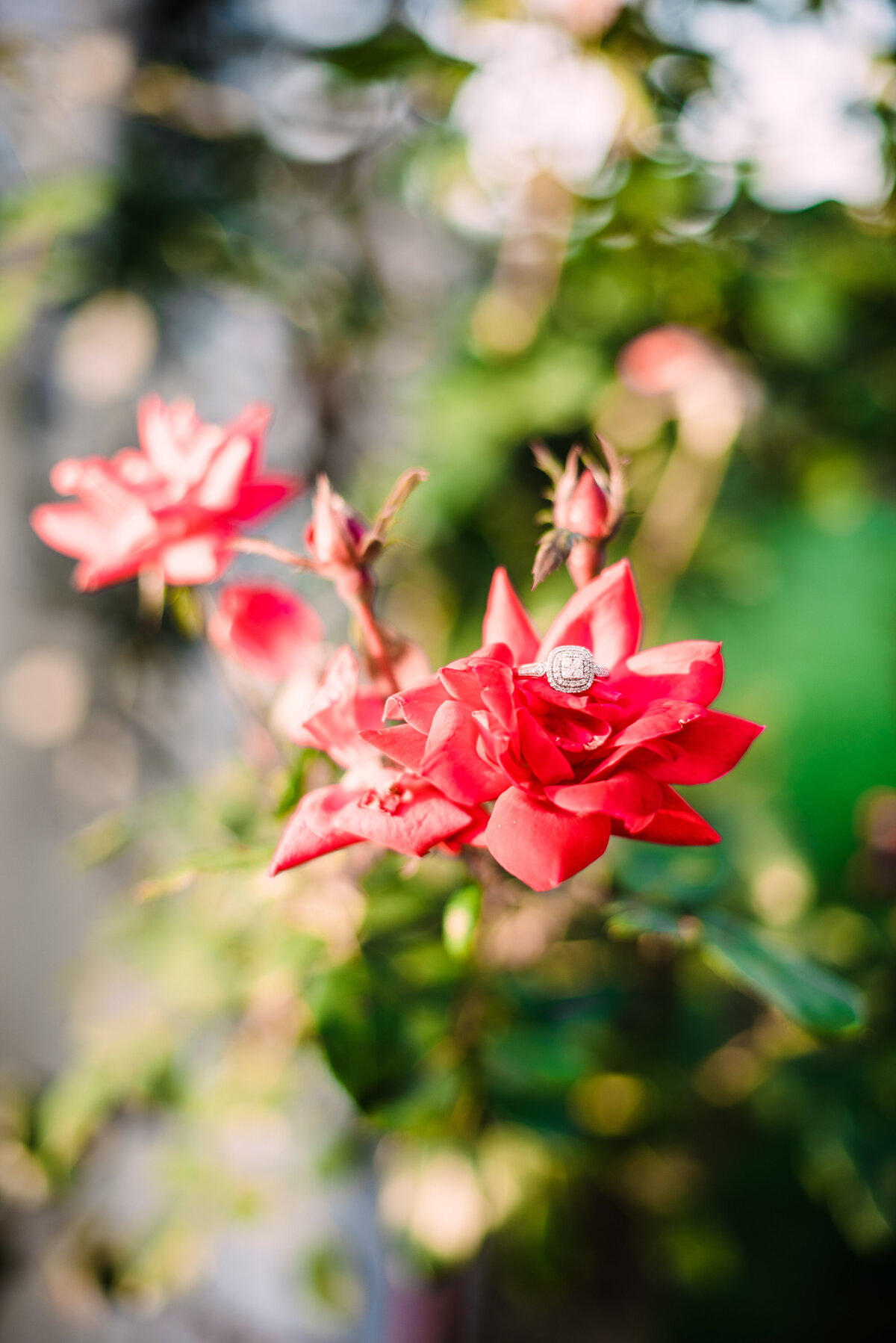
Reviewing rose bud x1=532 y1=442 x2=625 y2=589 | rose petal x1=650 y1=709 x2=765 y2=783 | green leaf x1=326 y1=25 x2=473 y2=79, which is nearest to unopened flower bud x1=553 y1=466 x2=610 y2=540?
rose bud x1=532 y1=442 x2=625 y2=589

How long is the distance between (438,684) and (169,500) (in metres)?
0.19

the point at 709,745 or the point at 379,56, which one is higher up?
the point at 379,56

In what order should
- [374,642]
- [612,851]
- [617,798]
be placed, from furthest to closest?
[612,851], [374,642], [617,798]

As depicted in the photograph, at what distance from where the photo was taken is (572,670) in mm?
265

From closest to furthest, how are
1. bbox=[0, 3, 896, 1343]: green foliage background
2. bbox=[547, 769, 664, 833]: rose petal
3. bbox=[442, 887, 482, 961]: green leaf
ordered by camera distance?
bbox=[547, 769, 664, 833]: rose petal < bbox=[442, 887, 482, 961]: green leaf < bbox=[0, 3, 896, 1343]: green foliage background

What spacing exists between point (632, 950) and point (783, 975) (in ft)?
1.60

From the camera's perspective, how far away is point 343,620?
3.44 ft

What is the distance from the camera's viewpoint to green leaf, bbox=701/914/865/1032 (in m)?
0.38

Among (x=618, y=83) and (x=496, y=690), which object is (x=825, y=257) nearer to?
(x=618, y=83)

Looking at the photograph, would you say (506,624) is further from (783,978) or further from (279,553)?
(783,978)

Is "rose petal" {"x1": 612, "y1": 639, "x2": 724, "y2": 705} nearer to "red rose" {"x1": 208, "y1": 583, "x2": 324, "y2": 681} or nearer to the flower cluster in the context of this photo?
the flower cluster

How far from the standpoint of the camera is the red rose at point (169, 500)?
14.8 inches

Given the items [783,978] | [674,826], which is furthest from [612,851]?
[674,826]

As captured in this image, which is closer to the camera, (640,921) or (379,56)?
(640,921)
